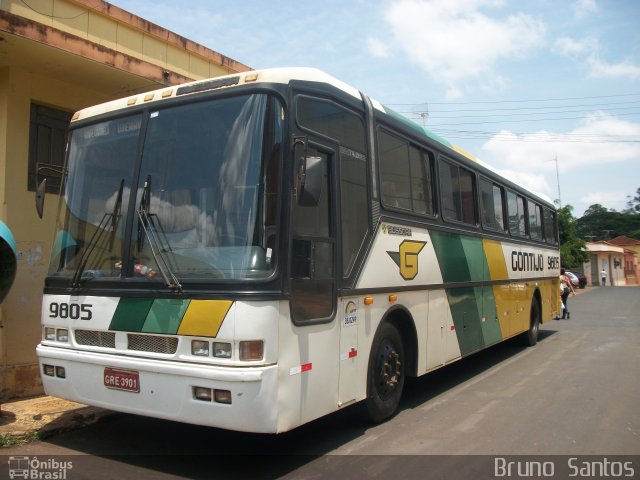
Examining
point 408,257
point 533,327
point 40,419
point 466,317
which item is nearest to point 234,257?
point 408,257

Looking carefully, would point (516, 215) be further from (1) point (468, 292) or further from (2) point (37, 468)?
(2) point (37, 468)

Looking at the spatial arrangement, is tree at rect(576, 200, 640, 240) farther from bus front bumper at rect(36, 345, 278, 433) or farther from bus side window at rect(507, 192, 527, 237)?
bus front bumper at rect(36, 345, 278, 433)

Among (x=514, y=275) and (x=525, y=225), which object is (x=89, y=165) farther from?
(x=525, y=225)

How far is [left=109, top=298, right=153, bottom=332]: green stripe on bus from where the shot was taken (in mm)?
4449

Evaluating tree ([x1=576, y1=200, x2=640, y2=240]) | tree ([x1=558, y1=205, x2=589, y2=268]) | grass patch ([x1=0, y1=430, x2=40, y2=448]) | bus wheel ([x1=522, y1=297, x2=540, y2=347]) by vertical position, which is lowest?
grass patch ([x1=0, y1=430, x2=40, y2=448])

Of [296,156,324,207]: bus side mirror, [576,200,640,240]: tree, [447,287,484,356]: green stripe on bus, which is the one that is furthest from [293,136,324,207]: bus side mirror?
[576,200,640,240]: tree

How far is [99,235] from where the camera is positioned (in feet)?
16.2

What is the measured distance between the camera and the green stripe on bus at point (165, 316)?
14.0 feet

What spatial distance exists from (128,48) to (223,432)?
243 inches

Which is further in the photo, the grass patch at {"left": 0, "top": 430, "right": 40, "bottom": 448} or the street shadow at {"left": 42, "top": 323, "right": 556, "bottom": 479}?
the grass patch at {"left": 0, "top": 430, "right": 40, "bottom": 448}

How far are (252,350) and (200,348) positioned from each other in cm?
44

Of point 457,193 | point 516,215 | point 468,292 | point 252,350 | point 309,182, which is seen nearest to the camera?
point 252,350

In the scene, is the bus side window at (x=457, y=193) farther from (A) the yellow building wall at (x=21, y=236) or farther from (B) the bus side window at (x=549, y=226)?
(B) the bus side window at (x=549, y=226)

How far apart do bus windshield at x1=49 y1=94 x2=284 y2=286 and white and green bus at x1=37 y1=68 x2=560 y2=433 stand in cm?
1
